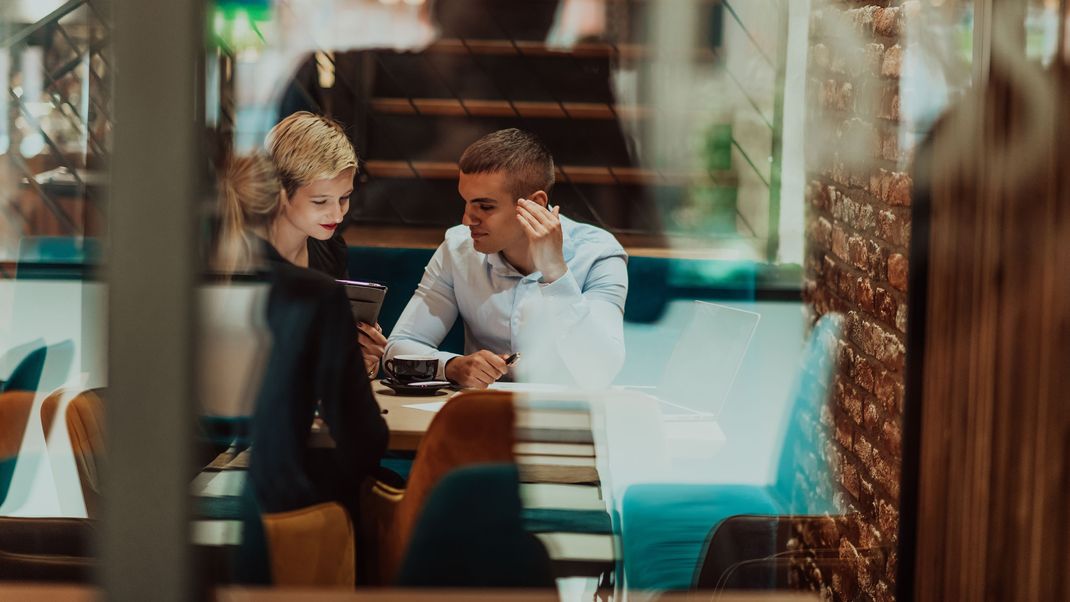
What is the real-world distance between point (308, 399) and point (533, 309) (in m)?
0.36

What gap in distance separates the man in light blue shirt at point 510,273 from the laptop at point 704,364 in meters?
0.17

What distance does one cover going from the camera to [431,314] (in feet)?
4.85

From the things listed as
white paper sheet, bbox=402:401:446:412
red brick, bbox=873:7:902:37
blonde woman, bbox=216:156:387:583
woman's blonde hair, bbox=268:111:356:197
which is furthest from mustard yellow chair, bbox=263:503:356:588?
red brick, bbox=873:7:902:37

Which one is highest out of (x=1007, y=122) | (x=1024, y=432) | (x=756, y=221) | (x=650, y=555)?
(x=1007, y=122)

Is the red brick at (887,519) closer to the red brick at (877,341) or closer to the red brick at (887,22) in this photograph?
the red brick at (877,341)

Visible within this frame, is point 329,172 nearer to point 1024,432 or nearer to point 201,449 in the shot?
point 201,449

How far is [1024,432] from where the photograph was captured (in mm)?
1395

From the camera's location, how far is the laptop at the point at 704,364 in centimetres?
162

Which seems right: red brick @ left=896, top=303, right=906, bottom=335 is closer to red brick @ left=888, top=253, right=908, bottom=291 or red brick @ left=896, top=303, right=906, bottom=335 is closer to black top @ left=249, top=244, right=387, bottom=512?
red brick @ left=888, top=253, right=908, bottom=291

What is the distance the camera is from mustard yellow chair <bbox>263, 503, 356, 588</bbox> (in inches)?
53.8

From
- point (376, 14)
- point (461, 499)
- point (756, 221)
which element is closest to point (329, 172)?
point (376, 14)

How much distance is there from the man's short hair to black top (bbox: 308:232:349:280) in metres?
0.22

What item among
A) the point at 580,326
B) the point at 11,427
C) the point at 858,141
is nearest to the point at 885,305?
the point at 858,141

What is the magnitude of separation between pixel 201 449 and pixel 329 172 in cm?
58
